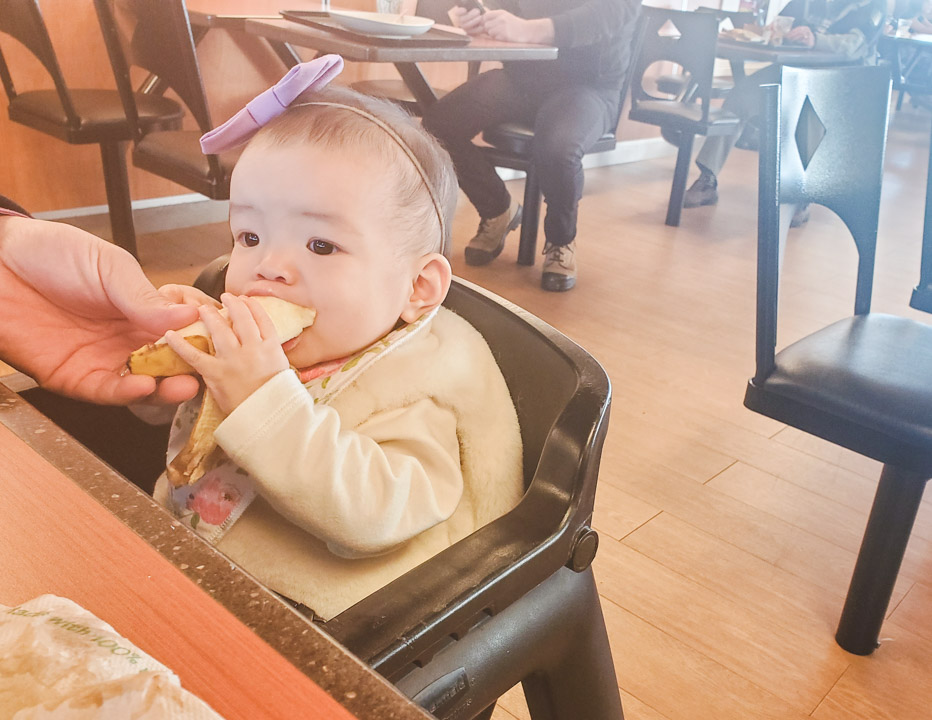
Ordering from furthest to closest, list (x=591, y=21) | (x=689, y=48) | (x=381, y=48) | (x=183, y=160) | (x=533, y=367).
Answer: (x=689, y=48)
(x=591, y=21)
(x=183, y=160)
(x=381, y=48)
(x=533, y=367)

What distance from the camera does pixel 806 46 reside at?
419 cm

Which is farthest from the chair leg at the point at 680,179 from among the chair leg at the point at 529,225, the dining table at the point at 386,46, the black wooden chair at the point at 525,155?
the dining table at the point at 386,46

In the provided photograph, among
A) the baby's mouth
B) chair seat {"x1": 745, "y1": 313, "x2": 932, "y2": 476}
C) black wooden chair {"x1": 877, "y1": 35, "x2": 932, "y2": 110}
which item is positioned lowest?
black wooden chair {"x1": 877, "y1": 35, "x2": 932, "y2": 110}

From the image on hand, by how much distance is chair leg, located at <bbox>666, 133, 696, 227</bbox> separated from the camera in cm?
369

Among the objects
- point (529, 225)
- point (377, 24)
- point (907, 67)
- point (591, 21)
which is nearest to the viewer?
point (377, 24)

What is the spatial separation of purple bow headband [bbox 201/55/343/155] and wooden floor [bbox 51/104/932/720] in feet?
2.77

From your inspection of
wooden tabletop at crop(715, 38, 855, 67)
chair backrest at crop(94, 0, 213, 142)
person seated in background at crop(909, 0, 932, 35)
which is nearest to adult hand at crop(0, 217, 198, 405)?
chair backrest at crop(94, 0, 213, 142)

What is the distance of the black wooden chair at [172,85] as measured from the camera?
2191 mm

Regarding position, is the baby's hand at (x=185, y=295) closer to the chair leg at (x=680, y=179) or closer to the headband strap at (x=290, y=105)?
the headband strap at (x=290, y=105)

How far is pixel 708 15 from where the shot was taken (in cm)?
344

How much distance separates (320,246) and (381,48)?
4.91ft

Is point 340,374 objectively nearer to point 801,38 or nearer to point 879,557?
point 879,557

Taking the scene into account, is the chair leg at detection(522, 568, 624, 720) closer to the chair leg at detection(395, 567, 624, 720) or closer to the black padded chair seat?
the chair leg at detection(395, 567, 624, 720)

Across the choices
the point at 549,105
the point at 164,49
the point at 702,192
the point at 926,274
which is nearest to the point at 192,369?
the point at 926,274
